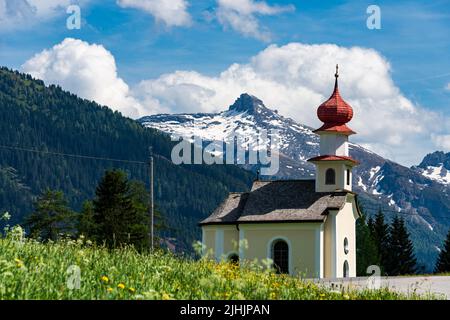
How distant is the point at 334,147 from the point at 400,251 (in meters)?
46.4

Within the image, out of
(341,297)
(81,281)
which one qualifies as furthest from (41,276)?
(341,297)

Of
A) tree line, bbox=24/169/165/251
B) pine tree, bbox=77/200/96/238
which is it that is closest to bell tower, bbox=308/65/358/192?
tree line, bbox=24/169/165/251

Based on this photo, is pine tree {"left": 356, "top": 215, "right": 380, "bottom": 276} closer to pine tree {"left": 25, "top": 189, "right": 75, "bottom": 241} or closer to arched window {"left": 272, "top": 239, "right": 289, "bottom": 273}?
pine tree {"left": 25, "top": 189, "right": 75, "bottom": 241}

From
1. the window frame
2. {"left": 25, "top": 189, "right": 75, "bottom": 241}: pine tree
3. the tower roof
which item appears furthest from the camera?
{"left": 25, "top": 189, "right": 75, "bottom": 241}: pine tree

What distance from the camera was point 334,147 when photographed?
6291cm

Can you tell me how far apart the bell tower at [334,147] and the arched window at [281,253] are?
192 inches

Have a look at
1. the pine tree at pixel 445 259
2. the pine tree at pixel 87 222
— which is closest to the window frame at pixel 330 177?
the pine tree at pixel 87 222

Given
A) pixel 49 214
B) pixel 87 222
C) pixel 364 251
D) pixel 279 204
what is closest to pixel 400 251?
pixel 364 251

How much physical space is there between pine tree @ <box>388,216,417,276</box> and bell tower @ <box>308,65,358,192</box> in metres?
43.7

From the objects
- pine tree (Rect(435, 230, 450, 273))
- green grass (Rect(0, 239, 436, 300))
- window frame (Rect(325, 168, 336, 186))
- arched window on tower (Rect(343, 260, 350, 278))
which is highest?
window frame (Rect(325, 168, 336, 186))

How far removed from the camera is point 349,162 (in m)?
62.2

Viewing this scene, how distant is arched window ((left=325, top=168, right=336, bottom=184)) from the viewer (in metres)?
61.6

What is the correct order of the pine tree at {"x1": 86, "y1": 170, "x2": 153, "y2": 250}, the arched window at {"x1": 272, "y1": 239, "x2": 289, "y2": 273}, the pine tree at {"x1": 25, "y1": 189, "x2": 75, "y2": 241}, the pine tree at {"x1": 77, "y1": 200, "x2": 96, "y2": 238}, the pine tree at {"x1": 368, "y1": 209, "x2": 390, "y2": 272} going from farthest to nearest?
the pine tree at {"x1": 368, "y1": 209, "x2": 390, "y2": 272}, the pine tree at {"x1": 25, "y1": 189, "x2": 75, "y2": 241}, the pine tree at {"x1": 77, "y1": 200, "x2": 96, "y2": 238}, the pine tree at {"x1": 86, "y1": 170, "x2": 153, "y2": 250}, the arched window at {"x1": 272, "y1": 239, "x2": 289, "y2": 273}
